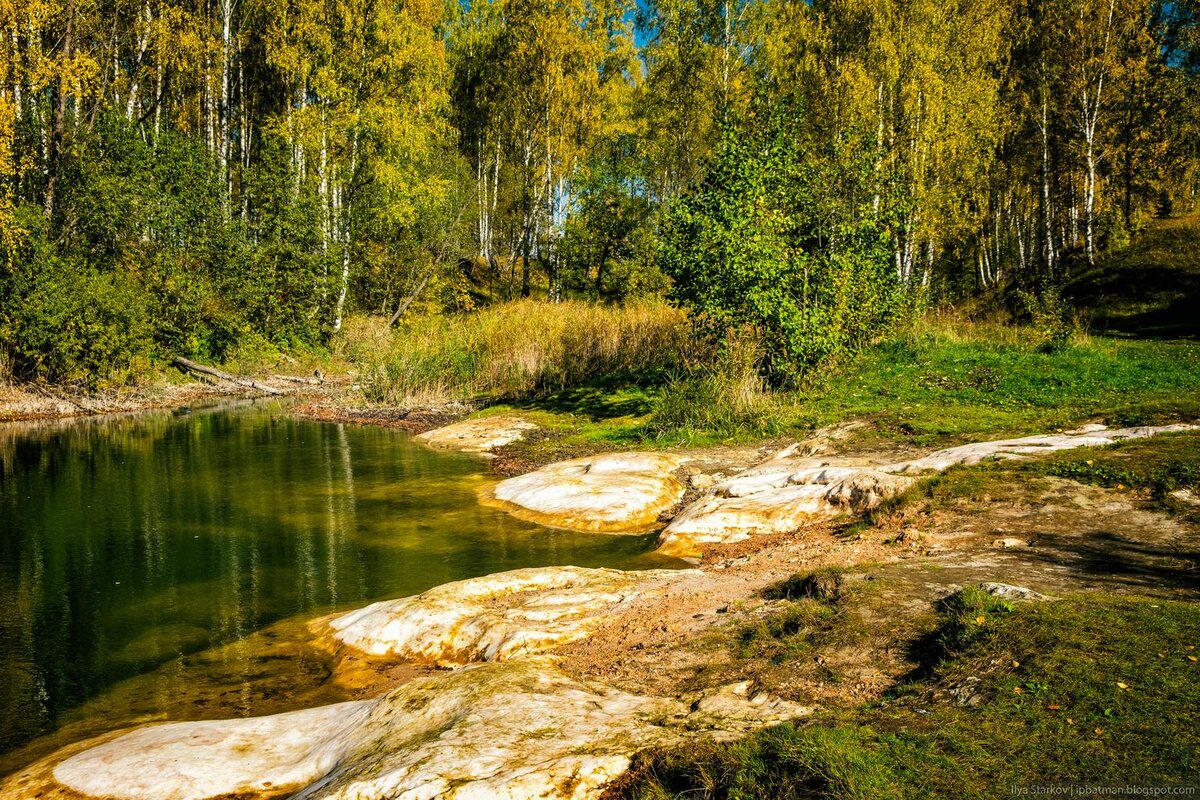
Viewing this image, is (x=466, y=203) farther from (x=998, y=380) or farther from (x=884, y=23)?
(x=998, y=380)

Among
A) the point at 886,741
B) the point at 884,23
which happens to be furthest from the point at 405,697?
the point at 884,23

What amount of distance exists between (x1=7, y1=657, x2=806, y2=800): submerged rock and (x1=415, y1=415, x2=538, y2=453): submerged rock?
12.7 m

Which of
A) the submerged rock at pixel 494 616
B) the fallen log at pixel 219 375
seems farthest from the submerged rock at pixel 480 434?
the fallen log at pixel 219 375

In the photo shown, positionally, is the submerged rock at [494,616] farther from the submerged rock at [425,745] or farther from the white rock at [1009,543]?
the white rock at [1009,543]

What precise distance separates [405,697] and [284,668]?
2546 millimetres

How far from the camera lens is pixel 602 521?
11820 mm

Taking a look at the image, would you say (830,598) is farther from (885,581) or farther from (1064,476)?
(1064,476)

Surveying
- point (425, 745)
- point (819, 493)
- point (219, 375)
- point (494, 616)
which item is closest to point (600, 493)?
point (819, 493)

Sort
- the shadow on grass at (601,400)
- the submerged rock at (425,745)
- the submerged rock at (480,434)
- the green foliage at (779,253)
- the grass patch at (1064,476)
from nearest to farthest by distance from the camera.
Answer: the submerged rock at (425,745) → the grass patch at (1064,476) → the green foliage at (779,253) → the submerged rock at (480,434) → the shadow on grass at (601,400)

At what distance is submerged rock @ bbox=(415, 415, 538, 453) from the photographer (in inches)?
738

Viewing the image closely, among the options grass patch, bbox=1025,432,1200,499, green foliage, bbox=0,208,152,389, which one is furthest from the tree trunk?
grass patch, bbox=1025,432,1200,499

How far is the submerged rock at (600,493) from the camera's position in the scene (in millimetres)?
11883

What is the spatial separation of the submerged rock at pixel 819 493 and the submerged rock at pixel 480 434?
859cm

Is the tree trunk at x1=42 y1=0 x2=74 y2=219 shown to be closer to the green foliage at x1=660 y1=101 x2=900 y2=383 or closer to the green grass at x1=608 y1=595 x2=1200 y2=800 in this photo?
the green foliage at x1=660 y1=101 x2=900 y2=383
